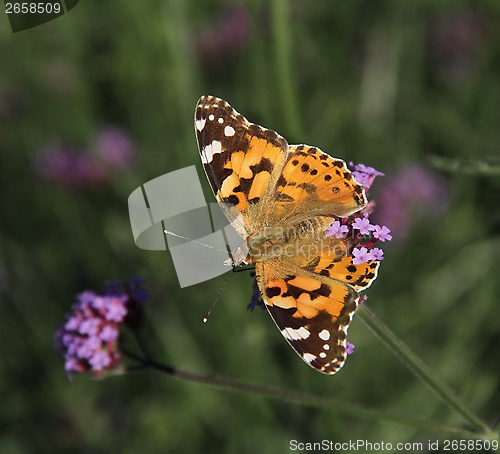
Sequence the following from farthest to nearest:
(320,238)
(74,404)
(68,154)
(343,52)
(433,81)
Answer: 1. (433,81)
2. (68,154)
3. (343,52)
4. (74,404)
5. (320,238)

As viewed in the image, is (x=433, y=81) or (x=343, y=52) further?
Answer: (x=433, y=81)

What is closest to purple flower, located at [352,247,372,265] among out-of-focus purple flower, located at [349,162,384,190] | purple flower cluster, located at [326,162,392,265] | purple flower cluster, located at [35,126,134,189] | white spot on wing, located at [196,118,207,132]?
purple flower cluster, located at [326,162,392,265]

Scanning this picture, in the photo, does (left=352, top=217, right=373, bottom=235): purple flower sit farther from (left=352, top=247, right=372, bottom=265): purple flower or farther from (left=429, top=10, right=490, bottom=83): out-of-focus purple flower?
(left=429, top=10, right=490, bottom=83): out-of-focus purple flower

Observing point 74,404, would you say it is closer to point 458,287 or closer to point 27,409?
point 27,409

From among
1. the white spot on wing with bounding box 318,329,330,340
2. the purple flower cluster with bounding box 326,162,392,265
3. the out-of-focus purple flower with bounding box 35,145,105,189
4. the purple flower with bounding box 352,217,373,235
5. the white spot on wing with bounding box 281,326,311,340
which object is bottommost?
the out-of-focus purple flower with bounding box 35,145,105,189

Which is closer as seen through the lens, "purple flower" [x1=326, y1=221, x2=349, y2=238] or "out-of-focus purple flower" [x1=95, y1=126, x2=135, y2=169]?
"purple flower" [x1=326, y1=221, x2=349, y2=238]

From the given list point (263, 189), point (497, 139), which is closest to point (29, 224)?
point (263, 189)
